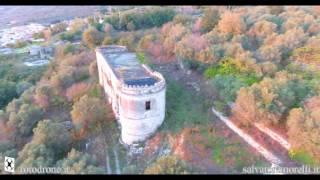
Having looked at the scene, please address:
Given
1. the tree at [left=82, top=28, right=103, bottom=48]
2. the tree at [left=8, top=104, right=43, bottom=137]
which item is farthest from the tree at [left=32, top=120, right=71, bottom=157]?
the tree at [left=82, top=28, right=103, bottom=48]

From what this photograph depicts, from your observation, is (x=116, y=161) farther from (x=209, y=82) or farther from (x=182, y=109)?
(x=209, y=82)

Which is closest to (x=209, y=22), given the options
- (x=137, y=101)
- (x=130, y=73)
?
(x=130, y=73)

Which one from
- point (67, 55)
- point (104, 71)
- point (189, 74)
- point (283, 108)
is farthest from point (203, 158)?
point (67, 55)

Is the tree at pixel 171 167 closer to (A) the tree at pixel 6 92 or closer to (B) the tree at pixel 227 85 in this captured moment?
(B) the tree at pixel 227 85

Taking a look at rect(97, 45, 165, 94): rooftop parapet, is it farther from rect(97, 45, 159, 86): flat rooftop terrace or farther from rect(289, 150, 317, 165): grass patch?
rect(289, 150, 317, 165): grass patch

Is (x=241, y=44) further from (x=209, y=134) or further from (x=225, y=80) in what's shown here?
(x=209, y=134)

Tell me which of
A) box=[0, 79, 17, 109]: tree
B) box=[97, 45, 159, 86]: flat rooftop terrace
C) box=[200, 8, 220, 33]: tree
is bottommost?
box=[0, 79, 17, 109]: tree

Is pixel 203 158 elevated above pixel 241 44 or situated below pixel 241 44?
below
